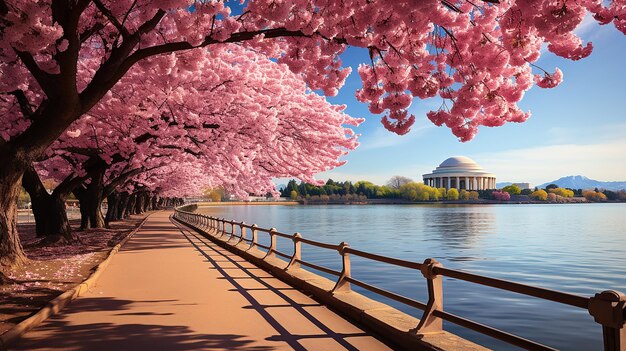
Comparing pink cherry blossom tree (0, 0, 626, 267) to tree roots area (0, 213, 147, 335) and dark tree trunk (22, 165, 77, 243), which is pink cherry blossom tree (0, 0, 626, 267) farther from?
dark tree trunk (22, 165, 77, 243)

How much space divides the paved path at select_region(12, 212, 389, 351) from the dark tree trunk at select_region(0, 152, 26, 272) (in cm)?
229

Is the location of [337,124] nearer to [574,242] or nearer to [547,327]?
[547,327]

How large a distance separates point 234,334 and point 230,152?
18644mm

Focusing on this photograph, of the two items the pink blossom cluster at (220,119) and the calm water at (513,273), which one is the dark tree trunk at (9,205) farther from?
the calm water at (513,273)

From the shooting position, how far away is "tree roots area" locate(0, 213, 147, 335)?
372 inches

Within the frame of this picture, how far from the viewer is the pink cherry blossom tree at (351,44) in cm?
918

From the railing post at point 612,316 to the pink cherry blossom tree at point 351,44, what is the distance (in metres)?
4.50

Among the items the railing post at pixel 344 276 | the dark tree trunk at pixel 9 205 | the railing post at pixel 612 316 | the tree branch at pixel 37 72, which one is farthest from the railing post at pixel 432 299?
the dark tree trunk at pixel 9 205

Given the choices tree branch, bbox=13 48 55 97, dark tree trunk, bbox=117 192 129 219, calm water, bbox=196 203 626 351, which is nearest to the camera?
tree branch, bbox=13 48 55 97

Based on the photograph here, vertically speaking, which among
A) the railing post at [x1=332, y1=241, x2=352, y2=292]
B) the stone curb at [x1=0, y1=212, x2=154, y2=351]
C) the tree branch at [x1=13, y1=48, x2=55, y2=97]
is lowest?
the stone curb at [x1=0, y1=212, x2=154, y2=351]

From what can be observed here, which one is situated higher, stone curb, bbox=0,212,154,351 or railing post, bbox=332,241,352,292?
railing post, bbox=332,241,352,292

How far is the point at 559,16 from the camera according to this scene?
24.7 ft

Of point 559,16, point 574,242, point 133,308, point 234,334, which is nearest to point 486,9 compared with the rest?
point 559,16

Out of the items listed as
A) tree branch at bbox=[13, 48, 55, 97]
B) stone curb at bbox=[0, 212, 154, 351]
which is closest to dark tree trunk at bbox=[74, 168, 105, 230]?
stone curb at bbox=[0, 212, 154, 351]
